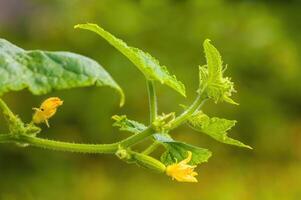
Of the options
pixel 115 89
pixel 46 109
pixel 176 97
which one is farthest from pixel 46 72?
pixel 176 97

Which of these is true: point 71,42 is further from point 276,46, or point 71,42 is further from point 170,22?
point 276,46

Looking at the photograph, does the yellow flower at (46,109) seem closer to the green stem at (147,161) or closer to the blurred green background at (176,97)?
the green stem at (147,161)

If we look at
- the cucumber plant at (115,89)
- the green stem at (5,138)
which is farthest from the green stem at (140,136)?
the green stem at (5,138)

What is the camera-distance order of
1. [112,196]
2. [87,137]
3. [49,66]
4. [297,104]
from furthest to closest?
[297,104] → [87,137] → [112,196] → [49,66]

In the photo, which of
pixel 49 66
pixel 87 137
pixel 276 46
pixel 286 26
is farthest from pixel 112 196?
pixel 49 66

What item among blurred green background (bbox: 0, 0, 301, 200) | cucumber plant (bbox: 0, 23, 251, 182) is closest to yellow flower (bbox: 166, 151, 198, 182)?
cucumber plant (bbox: 0, 23, 251, 182)

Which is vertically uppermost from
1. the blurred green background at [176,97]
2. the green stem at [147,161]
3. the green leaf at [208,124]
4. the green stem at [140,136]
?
the blurred green background at [176,97]

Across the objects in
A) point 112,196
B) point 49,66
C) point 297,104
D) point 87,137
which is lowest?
point 49,66
